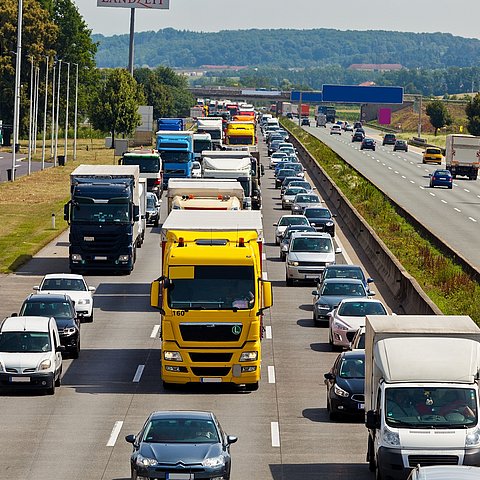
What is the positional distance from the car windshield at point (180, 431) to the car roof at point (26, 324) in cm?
1034

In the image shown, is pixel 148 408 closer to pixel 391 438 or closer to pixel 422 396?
pixel 422 396

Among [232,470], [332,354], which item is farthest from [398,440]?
[332,354]

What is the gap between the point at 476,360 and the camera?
2217 cm

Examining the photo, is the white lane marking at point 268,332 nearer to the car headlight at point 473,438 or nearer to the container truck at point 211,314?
the container truck at point 211,314

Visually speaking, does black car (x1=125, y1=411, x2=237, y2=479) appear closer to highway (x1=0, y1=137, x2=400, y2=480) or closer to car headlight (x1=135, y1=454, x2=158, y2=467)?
car headlight (x1=135, y1=454, x2=158, y2=467)

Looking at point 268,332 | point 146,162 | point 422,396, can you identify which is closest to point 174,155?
point 146,162

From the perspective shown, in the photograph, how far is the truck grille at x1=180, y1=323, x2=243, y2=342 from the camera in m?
30.5

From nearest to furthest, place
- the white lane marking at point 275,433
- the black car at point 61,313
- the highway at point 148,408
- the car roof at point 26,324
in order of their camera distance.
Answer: the highway at point 148,408
the white lane marking at point 275,433
the car roof at point 26,324
the black car at point 61,313

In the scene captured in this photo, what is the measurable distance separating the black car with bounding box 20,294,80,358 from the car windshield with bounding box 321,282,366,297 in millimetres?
8668

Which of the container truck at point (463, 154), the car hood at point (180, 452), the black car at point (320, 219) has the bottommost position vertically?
the container truck at point (463, 154)

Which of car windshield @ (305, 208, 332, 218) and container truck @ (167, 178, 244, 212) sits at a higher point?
container truck @ (167, 178, 244, 212)

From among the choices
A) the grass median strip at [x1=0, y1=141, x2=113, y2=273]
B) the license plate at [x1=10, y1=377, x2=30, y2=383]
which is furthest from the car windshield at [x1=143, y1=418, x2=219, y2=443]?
the grass median strip at [x1=0, y1=141, x2=113, y2=273]

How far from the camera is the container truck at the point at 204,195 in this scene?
140 feet

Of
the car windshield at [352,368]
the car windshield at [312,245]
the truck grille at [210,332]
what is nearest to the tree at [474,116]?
the car windshield at [312,245]
